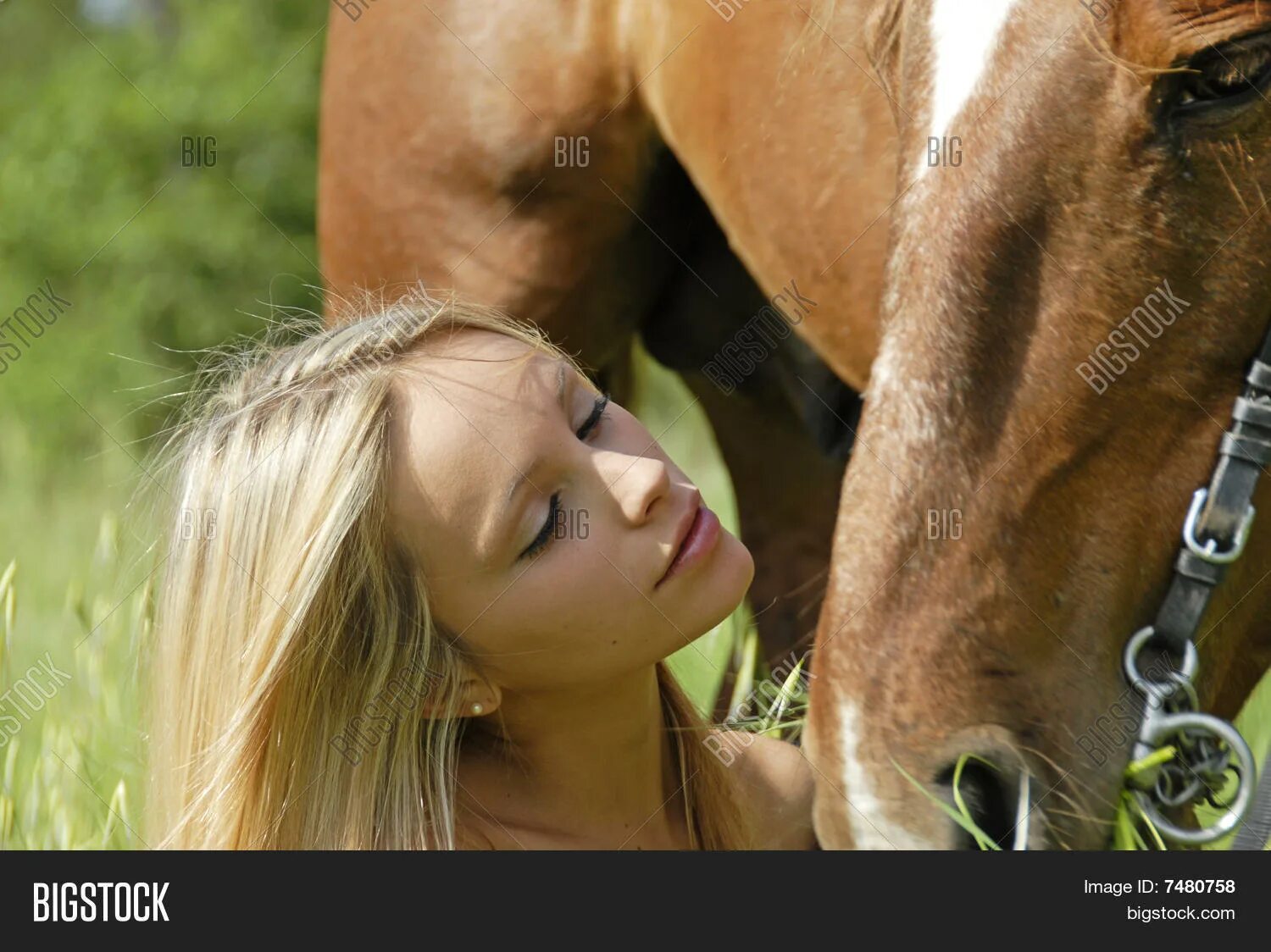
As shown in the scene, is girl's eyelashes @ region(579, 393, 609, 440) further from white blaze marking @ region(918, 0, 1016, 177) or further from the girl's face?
white blaze marking @ region(918, 0, 1016, 177)

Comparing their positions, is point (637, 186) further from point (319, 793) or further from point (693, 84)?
point (319, 793)

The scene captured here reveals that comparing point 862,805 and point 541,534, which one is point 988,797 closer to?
point 862,805

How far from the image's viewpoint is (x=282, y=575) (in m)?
1.49

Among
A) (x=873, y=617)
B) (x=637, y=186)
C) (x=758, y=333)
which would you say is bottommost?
(x=873, y=617)

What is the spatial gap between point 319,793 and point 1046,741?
79 cm

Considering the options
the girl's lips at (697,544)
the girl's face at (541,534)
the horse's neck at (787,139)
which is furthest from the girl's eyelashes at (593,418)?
the horse's neck at (787,139)

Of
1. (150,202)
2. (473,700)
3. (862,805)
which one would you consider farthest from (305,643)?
Result: (150,202)

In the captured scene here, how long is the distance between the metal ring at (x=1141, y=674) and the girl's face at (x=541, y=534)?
0.46 m

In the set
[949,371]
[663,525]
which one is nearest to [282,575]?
[663,525]

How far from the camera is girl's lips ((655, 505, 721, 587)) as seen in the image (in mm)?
1490

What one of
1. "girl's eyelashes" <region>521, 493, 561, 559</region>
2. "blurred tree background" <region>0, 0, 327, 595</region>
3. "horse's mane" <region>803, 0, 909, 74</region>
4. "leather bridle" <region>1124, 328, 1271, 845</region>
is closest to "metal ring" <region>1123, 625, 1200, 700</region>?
"leather bridle" <region>1124, 328, 1271, 845</region>

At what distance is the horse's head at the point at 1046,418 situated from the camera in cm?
158

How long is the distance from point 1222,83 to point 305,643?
3.69 ft

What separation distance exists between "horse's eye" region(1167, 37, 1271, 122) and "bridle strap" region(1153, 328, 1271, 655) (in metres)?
0.25
